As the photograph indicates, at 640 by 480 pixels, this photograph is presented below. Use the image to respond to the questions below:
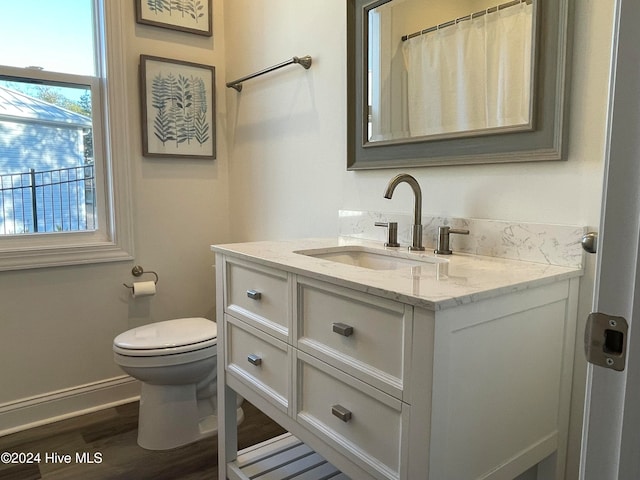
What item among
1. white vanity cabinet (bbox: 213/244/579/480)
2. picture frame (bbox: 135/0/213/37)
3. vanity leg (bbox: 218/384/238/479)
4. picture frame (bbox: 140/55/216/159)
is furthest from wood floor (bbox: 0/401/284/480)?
picture frame (bbox: 135/0/213/37)

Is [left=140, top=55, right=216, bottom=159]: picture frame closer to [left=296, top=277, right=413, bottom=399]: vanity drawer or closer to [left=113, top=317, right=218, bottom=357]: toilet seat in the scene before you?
[left=113, top=317, right=218, bottom=357]: toilet seat

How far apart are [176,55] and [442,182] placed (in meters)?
1.67

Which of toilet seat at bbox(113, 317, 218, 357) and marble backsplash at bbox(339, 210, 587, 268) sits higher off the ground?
marble backsplash at bbox(339, 210, 587, 268)

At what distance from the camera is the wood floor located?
1.80 m

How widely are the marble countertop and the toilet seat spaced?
25.1 inches

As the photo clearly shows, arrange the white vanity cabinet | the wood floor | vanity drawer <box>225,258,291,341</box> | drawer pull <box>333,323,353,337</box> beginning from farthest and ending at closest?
1. the wood floor
2. vanity drawer <box>225,258,291,341</box>
3. drawer pull <box>333,323,353,337</box>
4. the white vanity cabinet

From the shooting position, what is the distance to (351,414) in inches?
42.1

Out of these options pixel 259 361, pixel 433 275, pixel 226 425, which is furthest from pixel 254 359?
pixel 433 275

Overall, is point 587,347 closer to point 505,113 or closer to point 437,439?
point 437,439

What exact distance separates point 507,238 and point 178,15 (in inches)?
80.2

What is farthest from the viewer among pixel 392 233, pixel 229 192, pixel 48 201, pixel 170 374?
pixel 229 192

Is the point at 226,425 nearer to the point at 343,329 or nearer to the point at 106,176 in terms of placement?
the point at 343,329

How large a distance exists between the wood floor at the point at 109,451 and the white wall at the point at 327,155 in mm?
1013

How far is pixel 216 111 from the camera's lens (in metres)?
2.58
